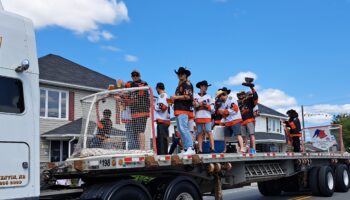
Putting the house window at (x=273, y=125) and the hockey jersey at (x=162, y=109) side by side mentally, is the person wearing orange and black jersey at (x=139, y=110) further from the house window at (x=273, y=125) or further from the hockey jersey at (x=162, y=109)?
the house window at (x=273, y=125)

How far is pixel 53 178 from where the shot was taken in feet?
21.7

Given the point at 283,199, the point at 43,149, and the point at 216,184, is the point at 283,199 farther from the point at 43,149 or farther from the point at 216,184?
the point at 43,149

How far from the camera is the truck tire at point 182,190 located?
671 cm

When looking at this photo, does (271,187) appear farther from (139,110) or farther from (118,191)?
(118,191)

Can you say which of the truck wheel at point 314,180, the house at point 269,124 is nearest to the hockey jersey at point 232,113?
the truck wheel at point 314,180

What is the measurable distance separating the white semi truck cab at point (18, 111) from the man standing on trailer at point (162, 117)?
12.0 ft

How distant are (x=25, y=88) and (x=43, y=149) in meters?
17.7

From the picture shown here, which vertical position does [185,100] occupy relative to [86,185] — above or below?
above

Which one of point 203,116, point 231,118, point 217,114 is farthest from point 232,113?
point 203,116

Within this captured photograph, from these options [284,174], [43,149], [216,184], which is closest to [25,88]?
[216,184]

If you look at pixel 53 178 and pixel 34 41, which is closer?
pixel 34 41

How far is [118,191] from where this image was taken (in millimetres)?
5852

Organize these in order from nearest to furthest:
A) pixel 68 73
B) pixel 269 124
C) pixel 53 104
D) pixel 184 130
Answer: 1. pixel 184 130
2. pixel 53 104
3. pixel 68 73
4. pixel 269 124

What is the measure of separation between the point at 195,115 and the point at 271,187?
19.8ft
